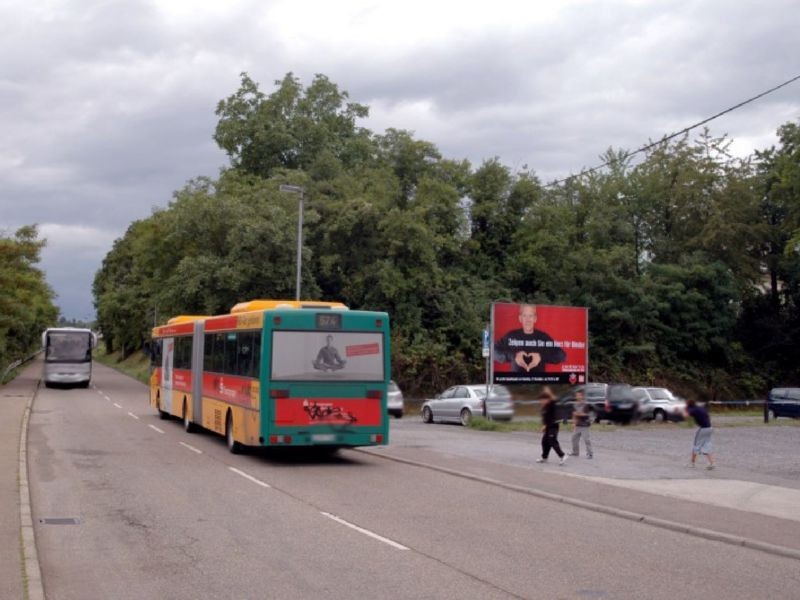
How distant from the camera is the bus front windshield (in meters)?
47.2

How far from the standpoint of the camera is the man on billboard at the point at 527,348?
3164 centimetres

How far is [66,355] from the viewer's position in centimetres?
4766

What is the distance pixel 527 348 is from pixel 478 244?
75.9 feet

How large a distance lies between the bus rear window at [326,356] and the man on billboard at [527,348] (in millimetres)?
14035

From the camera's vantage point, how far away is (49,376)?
47250 millimetres

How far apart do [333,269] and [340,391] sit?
30069 mm

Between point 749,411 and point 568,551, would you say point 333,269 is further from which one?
point 568,551

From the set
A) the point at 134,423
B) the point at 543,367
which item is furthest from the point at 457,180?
the point at 134,423

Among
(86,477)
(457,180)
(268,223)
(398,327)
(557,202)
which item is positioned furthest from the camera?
(557,202)

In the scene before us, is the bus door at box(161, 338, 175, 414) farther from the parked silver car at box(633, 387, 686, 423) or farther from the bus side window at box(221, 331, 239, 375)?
the parked silver car at box(633, 387, 686, 423)

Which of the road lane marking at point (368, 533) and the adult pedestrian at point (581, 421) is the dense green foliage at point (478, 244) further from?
the road lane marking at point (368, 533)

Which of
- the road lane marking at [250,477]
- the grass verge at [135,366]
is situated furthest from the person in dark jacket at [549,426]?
the grass verge at [135,366]

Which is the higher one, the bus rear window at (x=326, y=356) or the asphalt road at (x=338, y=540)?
the bus rear window at (x=326, y=356)

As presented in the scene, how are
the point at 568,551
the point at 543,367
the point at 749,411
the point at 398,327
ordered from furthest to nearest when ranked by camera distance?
the point at 749,411 < the point at 398,327 < the point at 543,367 < the point at 568,551
